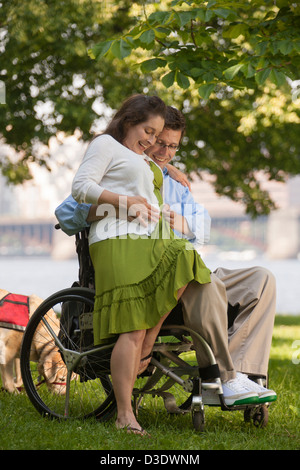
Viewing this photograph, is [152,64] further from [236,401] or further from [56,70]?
[56,70]

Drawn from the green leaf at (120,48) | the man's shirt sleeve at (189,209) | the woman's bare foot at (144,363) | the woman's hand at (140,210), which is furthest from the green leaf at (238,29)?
the woman's bare foot at (144,363)

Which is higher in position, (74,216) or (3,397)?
(74,216)

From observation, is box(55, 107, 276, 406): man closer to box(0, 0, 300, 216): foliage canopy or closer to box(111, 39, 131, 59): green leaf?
box(111, 39, 131, 59): green leaf

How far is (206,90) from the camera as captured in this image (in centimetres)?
448

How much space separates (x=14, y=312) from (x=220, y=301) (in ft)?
5.60

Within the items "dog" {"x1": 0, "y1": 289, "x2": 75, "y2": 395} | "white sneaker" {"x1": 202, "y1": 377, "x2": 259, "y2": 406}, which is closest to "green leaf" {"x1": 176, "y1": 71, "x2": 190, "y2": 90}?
"dog" {"x1": 0, "y1": 289, "x2": 75, "y2": 395}

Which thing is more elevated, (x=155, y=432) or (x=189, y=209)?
(x=189, y=209)

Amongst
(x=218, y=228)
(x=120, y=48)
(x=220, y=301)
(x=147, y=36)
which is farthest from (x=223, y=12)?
(x=218, y=228)

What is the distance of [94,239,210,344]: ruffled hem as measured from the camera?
3.14 m

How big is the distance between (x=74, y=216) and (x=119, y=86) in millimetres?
9113

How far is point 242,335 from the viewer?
343 cm

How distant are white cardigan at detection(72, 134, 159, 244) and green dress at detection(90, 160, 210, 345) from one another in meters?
0.06
